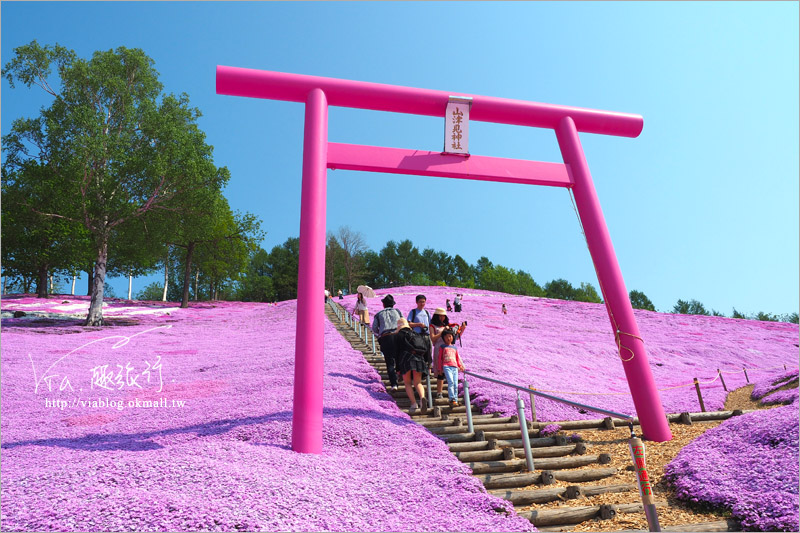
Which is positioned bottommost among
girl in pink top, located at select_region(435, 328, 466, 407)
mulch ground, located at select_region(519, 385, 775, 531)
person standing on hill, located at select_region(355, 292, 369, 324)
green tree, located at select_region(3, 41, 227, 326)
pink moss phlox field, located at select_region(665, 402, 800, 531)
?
mulch ground, located at select_region(519, 385, 775, 531)

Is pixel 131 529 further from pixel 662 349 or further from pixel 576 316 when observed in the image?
pixel 576 316

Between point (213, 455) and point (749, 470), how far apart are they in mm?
5652

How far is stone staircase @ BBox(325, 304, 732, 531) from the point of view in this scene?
14.8ft

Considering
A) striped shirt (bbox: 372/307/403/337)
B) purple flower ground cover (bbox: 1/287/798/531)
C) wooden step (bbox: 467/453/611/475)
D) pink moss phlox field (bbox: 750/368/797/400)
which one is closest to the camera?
purple flower ground cover (bbox: 1/287/798/531)

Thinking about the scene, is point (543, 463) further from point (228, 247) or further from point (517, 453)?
point (228, 247)

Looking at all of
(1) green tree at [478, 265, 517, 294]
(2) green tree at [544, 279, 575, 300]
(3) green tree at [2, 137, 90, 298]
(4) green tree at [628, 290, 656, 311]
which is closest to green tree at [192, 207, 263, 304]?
(3) green tree at [2, 137, 90, 298]

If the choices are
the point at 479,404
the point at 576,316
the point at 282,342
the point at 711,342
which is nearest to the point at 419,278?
the point at 576,316

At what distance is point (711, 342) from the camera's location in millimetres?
24047

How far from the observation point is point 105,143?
2178 centimetres

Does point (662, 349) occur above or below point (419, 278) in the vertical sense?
below

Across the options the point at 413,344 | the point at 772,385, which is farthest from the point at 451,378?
the point at 772,385

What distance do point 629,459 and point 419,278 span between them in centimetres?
6915

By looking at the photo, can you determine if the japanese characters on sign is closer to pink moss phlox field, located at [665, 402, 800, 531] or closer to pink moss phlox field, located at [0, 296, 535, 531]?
pink moss phlox field, located at [0, 296, 535, 531]

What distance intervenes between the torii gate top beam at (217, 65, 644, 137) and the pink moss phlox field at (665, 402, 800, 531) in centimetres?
545
